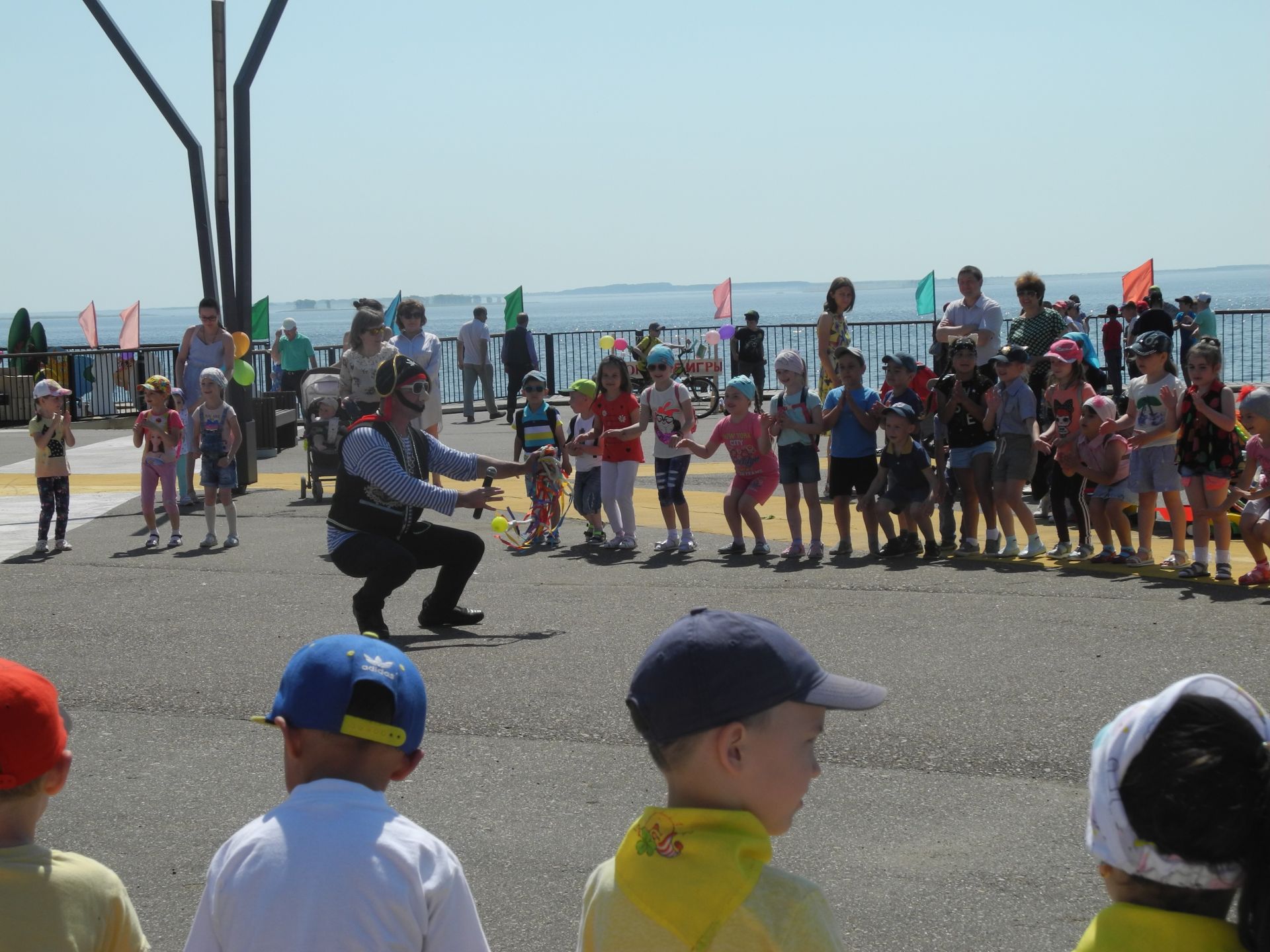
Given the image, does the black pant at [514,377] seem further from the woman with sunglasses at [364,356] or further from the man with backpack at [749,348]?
the woman with sunglasses at [364,356]

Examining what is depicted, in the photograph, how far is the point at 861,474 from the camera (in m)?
10.6

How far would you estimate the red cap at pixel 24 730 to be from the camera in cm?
245

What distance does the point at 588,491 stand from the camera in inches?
465

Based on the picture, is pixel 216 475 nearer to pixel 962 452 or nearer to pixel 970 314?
pixel 962 452

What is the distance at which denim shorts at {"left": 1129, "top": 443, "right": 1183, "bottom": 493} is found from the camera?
9398mm

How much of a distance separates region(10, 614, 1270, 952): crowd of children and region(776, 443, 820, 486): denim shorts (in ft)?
27.1

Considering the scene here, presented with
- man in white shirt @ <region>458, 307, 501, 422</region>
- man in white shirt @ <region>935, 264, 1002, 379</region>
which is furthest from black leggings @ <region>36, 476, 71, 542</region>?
man in white shirt @ <region>458, 307, 501, 422</region>

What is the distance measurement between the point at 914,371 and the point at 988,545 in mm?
1465

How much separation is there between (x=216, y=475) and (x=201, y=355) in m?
2.34

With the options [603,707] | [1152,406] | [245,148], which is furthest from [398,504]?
[245,148]

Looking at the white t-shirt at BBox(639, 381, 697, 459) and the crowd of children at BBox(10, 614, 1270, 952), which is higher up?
the white t-shirt at BBox(639, 381, 697, 459)

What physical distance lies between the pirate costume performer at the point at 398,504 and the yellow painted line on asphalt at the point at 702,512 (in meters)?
3.10

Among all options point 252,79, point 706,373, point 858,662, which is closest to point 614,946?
point 858,662

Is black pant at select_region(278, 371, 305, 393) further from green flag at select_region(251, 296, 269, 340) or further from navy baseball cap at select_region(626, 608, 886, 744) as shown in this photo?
navy baseball cap at select_region(626, 608, 886, 744)
